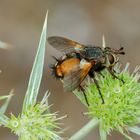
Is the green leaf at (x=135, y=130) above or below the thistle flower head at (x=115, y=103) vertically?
below

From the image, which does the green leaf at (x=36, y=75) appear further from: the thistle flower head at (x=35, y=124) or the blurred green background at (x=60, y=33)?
the blurred green background at (x=60, y=33)

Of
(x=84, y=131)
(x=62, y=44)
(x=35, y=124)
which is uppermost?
(x=62, y=44)

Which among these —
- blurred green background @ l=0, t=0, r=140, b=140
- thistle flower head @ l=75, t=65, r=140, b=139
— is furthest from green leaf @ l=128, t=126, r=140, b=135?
blurred green background @ l=0, t=0, r=140, b=140

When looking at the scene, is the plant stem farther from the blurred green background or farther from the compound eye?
the blurred green background

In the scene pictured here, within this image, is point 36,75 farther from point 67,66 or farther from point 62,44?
point 62,44

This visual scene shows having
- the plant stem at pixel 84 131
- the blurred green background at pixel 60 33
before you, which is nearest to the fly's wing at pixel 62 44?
the plant stem at pixel 84 131

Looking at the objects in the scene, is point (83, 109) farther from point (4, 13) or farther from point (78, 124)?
point (4, 13)

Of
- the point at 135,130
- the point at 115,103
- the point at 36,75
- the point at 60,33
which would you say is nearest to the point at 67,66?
the point at 36,75

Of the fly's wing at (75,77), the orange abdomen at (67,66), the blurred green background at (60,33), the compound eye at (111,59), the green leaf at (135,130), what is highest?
the blurred green background at (60,33)
